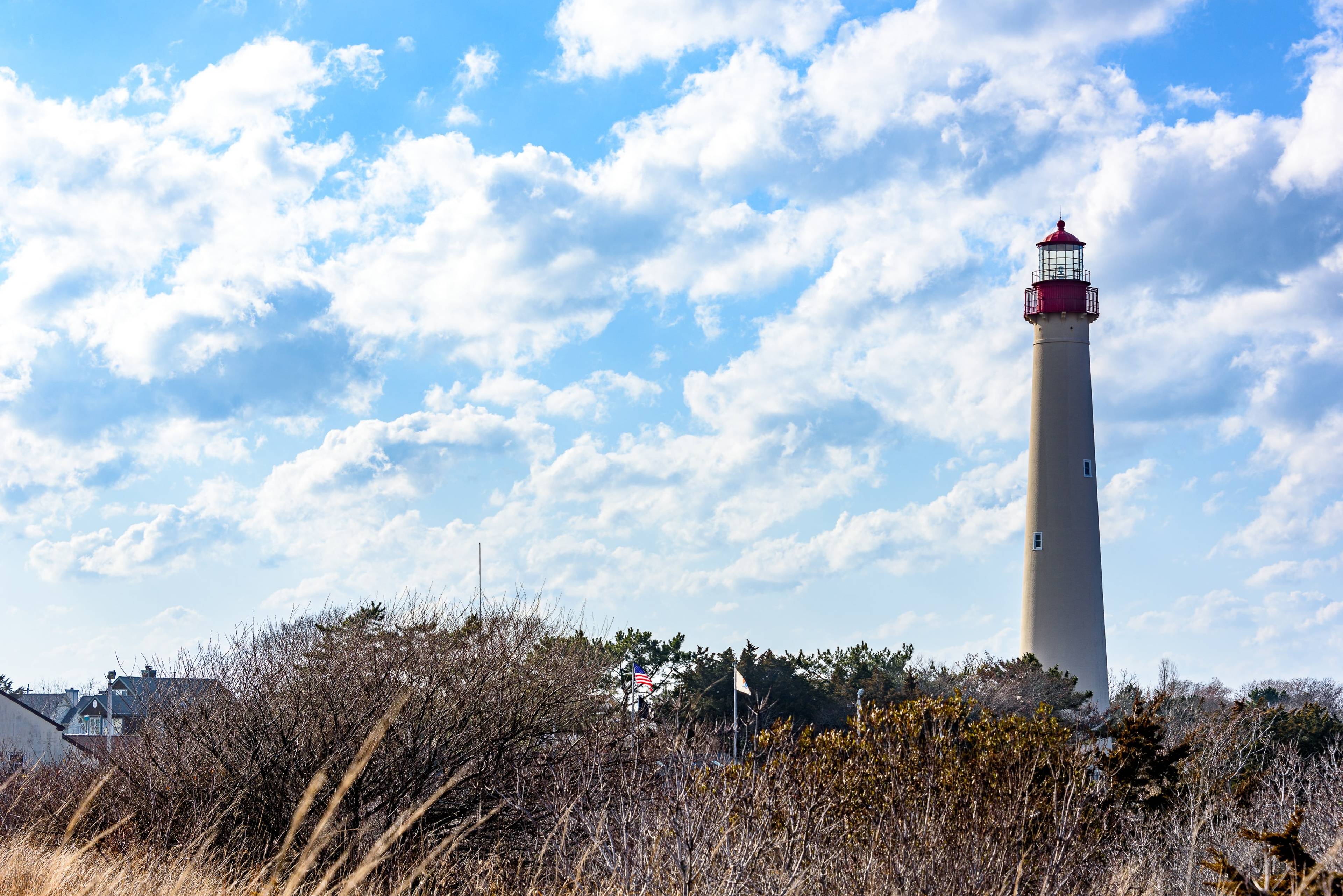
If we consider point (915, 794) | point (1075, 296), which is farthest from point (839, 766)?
point (1075, 296)

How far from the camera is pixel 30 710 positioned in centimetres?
4625

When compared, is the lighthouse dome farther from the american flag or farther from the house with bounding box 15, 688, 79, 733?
the house with bounding box 15, 688, 79, 733

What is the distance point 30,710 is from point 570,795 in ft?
133

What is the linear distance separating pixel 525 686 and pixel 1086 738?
8196 mm

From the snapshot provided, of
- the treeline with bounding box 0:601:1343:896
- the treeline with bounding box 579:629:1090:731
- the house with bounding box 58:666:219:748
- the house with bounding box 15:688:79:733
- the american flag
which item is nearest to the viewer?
the treeline with bounding box 0:601:1343:896

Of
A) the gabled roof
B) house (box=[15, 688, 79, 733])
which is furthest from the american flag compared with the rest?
house (box=[15, 688, 79, 733])

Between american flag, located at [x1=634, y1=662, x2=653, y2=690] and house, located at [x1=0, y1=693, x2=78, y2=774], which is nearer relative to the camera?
american flag, located at [x1=634, y1=662, x2=653, y2=690]

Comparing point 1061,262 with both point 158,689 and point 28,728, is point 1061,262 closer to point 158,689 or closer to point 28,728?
point 158,689

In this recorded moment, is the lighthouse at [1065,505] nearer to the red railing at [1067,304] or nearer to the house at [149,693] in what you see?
the red railing at [1067,304]

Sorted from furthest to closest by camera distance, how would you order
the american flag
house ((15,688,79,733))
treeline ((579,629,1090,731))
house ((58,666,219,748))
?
house ((15,688,79,733)), treeline ((579,629,1090,731)), the american flag, house ((58,666,219,748))

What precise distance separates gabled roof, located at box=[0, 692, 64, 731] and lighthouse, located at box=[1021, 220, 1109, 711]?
118ft

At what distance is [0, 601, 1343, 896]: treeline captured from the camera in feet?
33.4

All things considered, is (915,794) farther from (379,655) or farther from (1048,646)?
(1048,646)

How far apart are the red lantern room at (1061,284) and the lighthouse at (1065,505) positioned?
40 millimetres
